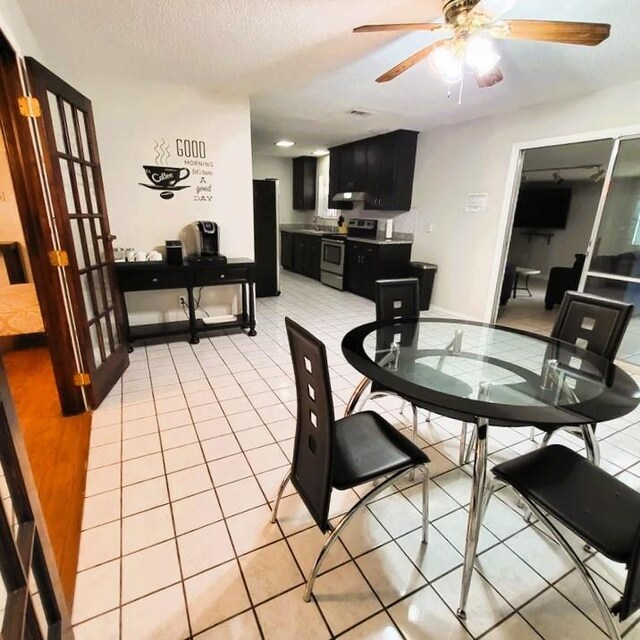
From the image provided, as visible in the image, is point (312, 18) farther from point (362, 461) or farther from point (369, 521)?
point (369, 521)

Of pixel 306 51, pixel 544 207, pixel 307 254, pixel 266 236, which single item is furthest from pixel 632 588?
pixel 544 207

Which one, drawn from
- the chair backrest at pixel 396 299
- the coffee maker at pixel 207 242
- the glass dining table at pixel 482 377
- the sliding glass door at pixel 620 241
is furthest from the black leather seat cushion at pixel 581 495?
the coffee maker at pixel 207 242

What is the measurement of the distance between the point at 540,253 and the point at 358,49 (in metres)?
6.93

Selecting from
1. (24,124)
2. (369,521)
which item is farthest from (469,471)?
(24,124)

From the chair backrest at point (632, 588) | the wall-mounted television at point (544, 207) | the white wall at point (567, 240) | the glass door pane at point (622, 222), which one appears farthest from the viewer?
the wall-mounted television at point (544, 207)

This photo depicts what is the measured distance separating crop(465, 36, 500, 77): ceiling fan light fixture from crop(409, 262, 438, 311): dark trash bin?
3037 mm

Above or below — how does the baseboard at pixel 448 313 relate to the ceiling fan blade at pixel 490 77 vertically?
→ below

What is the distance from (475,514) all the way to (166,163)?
3663mm

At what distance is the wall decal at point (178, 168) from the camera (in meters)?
3.33

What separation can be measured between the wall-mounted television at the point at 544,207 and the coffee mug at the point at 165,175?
6.44m

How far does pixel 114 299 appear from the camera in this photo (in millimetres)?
2900

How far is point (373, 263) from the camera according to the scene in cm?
519

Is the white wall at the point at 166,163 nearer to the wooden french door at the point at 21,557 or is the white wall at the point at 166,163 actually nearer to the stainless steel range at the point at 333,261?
the stainless steel range at the point at 333,261

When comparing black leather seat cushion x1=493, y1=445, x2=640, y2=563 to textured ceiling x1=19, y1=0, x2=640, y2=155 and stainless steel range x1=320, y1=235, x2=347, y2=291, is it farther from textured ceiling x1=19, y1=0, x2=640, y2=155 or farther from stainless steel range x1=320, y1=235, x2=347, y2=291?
stainless steel range x1=320, y1=235, x2=347, y2=291
